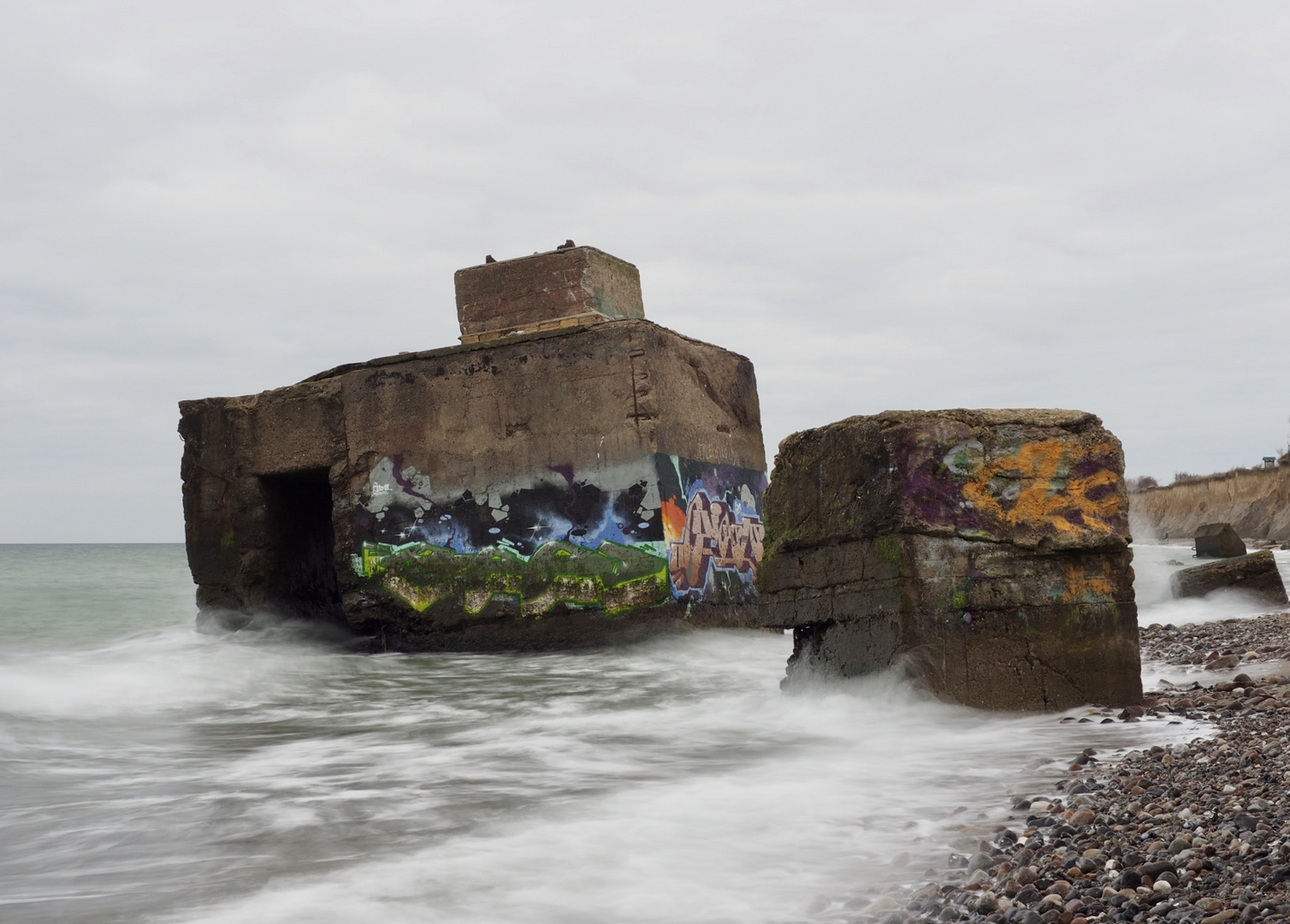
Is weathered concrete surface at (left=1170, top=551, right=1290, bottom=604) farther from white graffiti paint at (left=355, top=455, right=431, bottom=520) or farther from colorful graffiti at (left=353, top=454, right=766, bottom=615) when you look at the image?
white graffiti paint at (left=355, top=455, right=431, bottom=520)

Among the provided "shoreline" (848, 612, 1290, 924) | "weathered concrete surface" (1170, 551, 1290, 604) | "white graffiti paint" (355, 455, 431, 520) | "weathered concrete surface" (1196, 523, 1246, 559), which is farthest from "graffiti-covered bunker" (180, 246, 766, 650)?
"weathered concrete surface" (1196, 523, 1246, 559)

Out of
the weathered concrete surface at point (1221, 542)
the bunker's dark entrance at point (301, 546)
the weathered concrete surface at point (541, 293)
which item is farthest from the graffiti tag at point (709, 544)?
the weathered concrete surface at point (1221, 542)

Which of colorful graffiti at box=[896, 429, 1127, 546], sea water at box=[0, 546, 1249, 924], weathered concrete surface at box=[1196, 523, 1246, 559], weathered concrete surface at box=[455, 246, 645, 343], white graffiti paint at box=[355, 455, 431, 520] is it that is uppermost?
weathered concrete surface at box=[455, 246, 645, 343]

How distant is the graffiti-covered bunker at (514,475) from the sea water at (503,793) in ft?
4.16

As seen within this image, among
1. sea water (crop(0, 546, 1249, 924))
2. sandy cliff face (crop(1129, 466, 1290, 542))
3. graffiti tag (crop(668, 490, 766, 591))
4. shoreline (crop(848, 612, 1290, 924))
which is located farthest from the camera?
sandy cliff face (crop(1129, 466, 1290, 542))

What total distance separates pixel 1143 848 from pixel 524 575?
6.64 m

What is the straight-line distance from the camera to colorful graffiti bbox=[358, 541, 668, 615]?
28.6 feet

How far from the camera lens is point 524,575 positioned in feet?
29.8

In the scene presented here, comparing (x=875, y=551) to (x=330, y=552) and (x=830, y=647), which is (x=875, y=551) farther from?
(x=330, y=552)

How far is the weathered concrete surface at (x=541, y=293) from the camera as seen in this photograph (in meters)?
9.53

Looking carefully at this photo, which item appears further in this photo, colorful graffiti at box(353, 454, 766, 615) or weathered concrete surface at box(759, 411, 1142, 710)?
colorful graffiti at box(353, 454, 766, 615)

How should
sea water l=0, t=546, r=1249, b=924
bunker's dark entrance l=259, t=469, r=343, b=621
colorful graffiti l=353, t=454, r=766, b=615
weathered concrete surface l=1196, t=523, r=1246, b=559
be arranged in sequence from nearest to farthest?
sea water l=0, t=546, r=1249, b=924
colorful graffiti l=353, t=454, r=766, b=615
bunker's dark entrance l=259, t=469, r=343, b=621
weathered concrete surface l=1196, t=523, r=1246, b=559

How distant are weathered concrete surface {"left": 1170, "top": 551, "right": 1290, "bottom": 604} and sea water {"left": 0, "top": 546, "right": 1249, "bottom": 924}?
4.44m

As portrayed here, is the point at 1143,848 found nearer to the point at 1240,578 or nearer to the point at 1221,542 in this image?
the point at 1240,578
